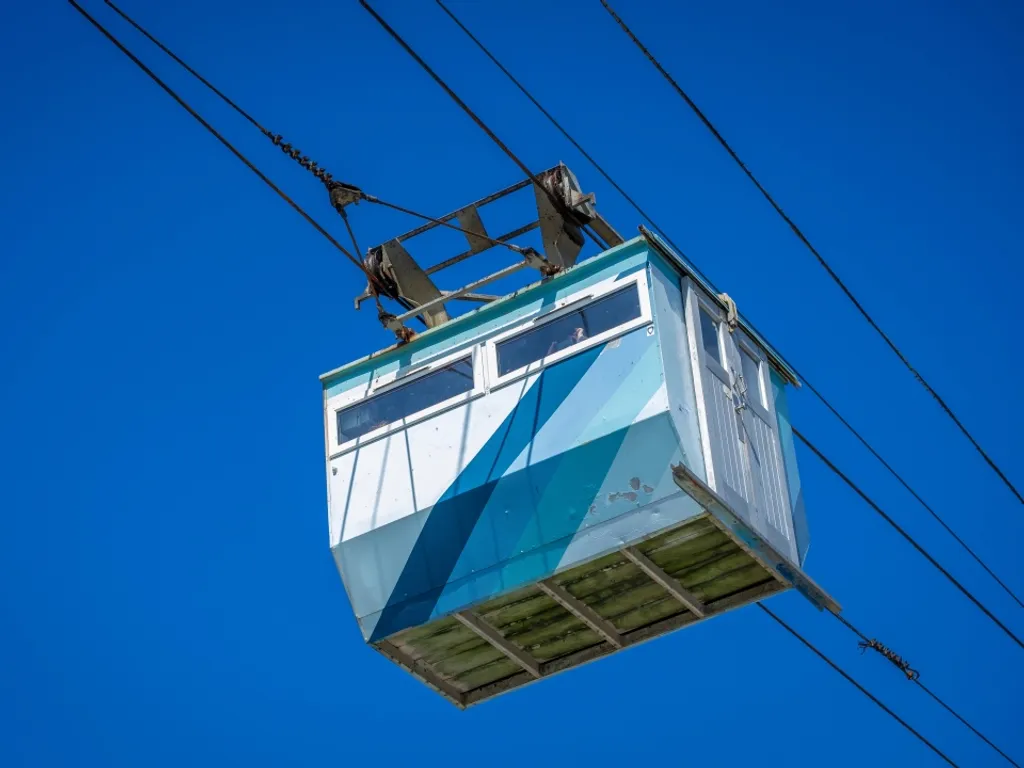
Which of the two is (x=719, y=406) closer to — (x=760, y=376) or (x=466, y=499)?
(x=760, y=376)

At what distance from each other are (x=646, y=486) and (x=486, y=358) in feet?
7.66

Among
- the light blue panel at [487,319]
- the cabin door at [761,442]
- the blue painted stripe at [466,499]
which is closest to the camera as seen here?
the blue painted stripe at [466,499]

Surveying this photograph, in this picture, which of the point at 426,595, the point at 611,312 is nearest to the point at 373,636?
the point at 426,595

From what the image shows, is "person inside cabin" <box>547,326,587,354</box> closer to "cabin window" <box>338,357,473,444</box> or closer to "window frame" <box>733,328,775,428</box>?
"cabin window" <box>338,357,473,444</box>

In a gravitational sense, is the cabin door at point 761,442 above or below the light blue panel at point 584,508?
above

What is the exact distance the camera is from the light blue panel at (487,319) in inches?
749

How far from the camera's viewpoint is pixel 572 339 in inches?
747

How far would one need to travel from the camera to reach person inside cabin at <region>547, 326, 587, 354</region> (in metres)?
18.9

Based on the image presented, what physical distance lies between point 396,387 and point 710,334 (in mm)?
3083

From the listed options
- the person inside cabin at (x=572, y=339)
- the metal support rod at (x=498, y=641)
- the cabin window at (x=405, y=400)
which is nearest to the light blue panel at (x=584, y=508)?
the metal support rod at (x=498, y=641)

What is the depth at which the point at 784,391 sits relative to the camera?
68.7 feet

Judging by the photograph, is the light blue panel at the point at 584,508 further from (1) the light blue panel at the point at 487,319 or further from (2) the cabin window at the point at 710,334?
(1) the light blue panel at the point at 487,319

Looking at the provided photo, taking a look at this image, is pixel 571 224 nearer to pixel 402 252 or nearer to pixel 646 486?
pixel 402 252

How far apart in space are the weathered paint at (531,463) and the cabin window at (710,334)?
1.11 feet
